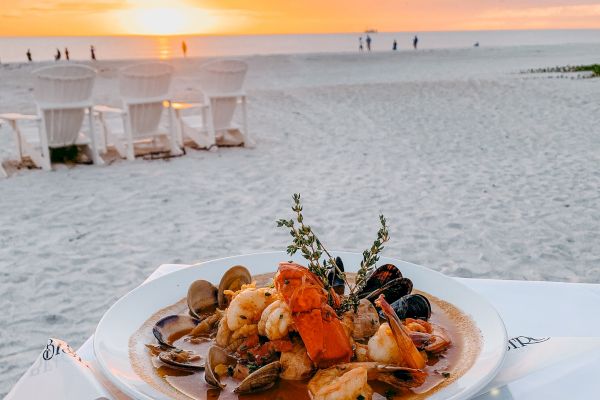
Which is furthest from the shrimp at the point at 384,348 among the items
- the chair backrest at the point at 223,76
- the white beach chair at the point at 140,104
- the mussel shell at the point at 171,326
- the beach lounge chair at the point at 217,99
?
the chair backrest at the point at 223,76

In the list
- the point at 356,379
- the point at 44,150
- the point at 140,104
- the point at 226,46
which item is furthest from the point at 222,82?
the point at 226,46

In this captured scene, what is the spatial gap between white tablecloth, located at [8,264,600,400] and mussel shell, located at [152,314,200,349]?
15 cm

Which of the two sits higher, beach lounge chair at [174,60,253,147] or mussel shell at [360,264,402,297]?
beach lounge chair at [174,60,253,147]

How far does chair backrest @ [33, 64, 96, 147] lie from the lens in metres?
8.20

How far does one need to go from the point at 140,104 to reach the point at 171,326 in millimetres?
8444

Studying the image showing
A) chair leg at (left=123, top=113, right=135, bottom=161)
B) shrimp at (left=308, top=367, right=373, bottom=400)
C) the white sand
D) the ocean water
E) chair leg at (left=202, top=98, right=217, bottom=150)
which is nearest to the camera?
shrimp at (left=308, top=367, right=373, bottom=400)

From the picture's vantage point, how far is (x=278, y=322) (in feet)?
3.76

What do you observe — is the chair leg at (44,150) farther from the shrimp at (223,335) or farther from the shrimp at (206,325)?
the shrimp at (223,335)

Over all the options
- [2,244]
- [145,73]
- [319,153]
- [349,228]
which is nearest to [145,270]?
[2,244]

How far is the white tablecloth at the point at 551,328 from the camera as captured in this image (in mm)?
1256

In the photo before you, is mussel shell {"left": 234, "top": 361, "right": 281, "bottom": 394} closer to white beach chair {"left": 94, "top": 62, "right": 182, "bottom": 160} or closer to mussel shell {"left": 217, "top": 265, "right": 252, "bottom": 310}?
mussel shell {"left": 217, "top": 265, "right": 252, "bottom": 310}

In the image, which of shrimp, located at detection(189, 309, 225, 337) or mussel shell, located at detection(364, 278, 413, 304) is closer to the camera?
shrimp, located at detection(189, 309, 225, 337)

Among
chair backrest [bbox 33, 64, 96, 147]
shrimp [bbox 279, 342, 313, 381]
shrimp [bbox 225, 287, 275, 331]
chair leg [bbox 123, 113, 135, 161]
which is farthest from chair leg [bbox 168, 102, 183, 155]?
shrimp [bbox 279, 342, 313, 381]

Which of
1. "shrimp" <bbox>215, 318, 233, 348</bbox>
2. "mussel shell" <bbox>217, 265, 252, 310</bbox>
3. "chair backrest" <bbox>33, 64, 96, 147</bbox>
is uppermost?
"chair backrest" <bbox>33, 64, 96, 147</bbox>
